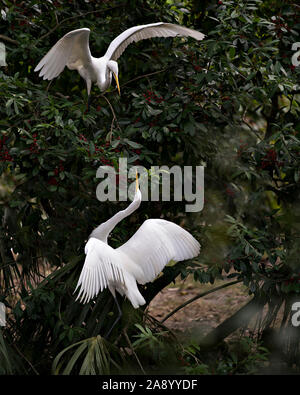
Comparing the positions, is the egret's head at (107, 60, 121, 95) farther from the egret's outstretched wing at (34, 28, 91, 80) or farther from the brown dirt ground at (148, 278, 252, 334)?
the brown dirt ground at (148, 278, 252, 334)

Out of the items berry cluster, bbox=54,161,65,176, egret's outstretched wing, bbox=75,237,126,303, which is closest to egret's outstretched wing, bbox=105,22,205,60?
berry cluster, bbox=54,161,65,176

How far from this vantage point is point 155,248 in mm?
2996

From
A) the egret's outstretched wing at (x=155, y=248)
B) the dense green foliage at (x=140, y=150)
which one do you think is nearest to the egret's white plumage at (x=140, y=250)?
the egret's outstretched wing at (x=155, y=248)

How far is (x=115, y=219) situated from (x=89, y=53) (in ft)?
3.16

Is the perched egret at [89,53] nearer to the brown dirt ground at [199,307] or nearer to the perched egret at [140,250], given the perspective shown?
the perched egret at [140,250]

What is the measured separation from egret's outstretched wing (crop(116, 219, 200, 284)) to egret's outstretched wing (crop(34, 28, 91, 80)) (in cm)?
96

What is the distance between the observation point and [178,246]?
3.05m

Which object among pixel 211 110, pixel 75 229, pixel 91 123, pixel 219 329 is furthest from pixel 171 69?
pixel 219 329

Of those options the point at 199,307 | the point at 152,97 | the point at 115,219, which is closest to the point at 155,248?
the point at 115,219

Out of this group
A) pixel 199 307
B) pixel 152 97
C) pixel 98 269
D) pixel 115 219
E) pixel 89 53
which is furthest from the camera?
pixel 199 307

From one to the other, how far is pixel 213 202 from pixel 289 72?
87 centimetres

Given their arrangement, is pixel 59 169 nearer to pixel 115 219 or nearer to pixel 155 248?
pixel 115 219

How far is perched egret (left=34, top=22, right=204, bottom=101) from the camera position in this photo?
3182 mm

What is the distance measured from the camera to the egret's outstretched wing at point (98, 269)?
8.82ft
